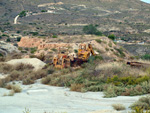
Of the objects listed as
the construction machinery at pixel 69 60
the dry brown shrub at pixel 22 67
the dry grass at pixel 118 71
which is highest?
the dry grass at pixel 118 71

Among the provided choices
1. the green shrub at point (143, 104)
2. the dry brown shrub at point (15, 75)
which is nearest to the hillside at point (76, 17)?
the dry brown shrub at point (15, 75)

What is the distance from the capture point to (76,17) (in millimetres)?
80812

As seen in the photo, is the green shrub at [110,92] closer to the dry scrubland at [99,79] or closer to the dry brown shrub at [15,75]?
the dry scrubland at [99,79]

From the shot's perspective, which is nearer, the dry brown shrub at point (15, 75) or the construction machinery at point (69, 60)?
the dry brown shrub at point (15, 75)

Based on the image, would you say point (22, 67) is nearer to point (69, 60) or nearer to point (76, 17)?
point (69, 60)

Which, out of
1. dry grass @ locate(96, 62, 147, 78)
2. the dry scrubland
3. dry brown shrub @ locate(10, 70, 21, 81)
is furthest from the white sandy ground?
dry brown shrub @ locate(10, 70, 21, 81)

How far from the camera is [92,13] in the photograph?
9138cm

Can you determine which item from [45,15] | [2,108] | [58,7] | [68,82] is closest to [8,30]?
[45,15]

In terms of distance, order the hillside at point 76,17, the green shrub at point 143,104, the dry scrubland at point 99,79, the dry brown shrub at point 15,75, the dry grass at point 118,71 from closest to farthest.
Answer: the green shrub at point 143,104 < the dry scrubland at point 99,79 < the dry grass at point 118,71 < the dry brown shrub at point 15,75 < the hillside at point 76,17

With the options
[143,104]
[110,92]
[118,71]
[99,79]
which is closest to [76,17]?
[118,71]

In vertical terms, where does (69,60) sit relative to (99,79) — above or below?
below

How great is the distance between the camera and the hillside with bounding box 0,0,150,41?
60.9 meters

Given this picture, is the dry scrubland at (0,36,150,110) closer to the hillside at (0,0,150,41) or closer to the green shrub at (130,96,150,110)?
the green shrub at (130,96,150,110)

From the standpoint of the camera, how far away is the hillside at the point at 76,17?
6088 centimetres
